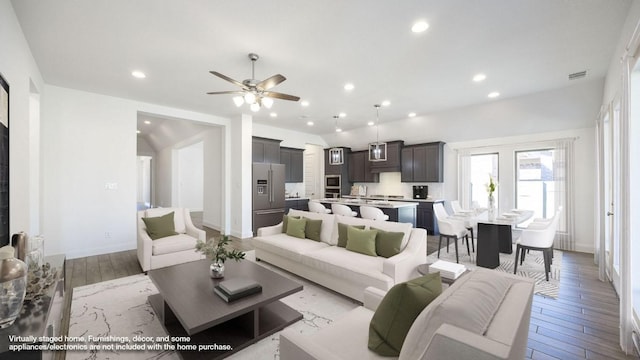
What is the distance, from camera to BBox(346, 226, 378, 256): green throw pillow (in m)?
3.21

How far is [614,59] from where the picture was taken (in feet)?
11.1

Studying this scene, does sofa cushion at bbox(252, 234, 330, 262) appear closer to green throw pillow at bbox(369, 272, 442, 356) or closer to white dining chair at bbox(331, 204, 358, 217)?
white dining chair at bbox(331, 204, 358, 217)

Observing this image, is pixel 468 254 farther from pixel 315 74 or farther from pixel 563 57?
pixel 315 74

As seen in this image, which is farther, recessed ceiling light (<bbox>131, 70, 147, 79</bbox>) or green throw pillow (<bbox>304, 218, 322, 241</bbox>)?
green throw pillow (<bbox>304, 218, 322, 241</bbox>)

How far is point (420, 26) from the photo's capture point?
8.98 ft

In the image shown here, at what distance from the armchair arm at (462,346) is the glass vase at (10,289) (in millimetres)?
2198

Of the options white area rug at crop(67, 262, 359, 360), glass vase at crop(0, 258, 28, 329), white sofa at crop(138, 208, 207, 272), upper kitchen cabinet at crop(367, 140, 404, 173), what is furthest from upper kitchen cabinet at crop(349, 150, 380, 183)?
glass vase at crop(0, 258, 28, 329)

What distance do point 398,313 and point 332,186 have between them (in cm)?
766

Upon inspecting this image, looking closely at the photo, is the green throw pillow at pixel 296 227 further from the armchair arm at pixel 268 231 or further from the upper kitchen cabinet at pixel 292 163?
the upper kitchen cabinet at pixel 292 163

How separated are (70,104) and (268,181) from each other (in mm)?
3957

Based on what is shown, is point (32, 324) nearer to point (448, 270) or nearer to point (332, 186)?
point (448, 270)

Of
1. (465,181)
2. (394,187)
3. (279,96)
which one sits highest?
(279,96)

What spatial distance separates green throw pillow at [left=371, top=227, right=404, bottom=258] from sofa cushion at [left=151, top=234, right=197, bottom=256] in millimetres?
2817

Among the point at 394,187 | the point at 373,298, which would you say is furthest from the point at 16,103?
the point at 394,187
